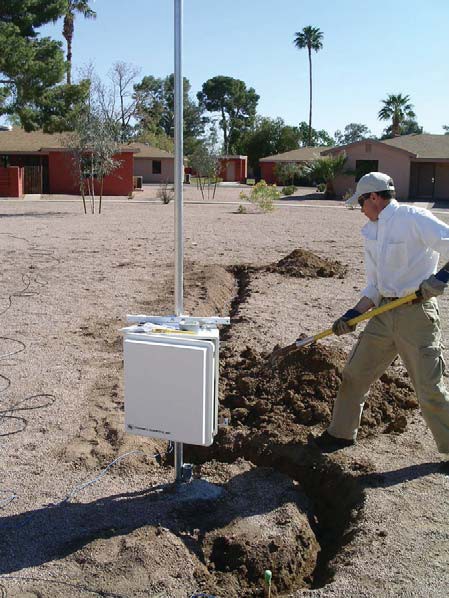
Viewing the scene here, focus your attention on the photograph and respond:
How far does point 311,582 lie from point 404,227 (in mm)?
2196

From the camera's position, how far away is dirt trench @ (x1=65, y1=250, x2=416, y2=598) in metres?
3.96

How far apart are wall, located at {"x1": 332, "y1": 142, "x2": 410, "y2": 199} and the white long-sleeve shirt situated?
41116 mm

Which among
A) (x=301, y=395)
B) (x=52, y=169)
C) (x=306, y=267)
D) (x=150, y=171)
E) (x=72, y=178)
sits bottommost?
(x=301, y=395)

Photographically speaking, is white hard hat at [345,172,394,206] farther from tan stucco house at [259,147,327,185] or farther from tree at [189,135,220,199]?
tan stucco house at [259,147,327,185]

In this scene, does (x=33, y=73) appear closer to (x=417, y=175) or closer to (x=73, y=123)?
(x=73, y=123)

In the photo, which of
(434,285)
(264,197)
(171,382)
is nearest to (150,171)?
(264,197)

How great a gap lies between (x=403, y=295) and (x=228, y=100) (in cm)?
10158

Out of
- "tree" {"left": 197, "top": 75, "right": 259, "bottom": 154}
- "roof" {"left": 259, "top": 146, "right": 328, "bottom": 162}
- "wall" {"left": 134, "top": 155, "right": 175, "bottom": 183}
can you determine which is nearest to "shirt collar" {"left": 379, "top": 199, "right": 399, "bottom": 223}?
"roof" {"left": 259, "top": 146, "right": 328, "bottom": 162}

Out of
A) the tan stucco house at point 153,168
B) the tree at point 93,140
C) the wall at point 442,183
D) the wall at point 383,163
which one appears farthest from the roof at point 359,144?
the tree at point 93,140

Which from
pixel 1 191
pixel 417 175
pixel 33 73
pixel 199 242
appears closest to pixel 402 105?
pixel 417 175

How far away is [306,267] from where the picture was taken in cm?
1329

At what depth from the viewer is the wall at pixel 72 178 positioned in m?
43.4

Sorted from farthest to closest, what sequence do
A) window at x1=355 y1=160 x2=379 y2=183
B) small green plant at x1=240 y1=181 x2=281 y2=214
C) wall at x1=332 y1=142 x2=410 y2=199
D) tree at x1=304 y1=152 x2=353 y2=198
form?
window at x1=355 y1=160 x2=379 y2=183, wall at x1=332 y1=142 x2=410 y2=199, tree at x1=304 y1=152 x2=353 y2=198, small green plant at x1=240 y1=181 x2=281 y2=214

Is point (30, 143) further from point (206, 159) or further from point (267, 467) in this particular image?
point (267, 467)
